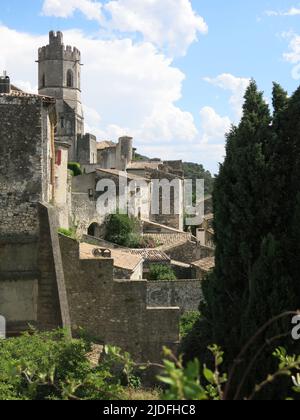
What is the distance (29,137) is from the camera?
16.5 meters

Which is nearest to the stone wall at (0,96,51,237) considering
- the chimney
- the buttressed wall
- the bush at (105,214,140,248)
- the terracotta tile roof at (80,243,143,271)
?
the buttressed wall

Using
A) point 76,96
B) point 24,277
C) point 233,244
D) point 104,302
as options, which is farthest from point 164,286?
point 76,96

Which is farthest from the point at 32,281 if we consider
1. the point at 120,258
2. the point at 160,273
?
the point at 160,273

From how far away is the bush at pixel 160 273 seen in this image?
102 ft

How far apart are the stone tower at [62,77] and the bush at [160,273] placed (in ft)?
143

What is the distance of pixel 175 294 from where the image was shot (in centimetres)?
2575

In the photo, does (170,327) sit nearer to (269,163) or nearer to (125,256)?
(269,163)

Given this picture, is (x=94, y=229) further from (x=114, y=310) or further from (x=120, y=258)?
(x=114, y=310)

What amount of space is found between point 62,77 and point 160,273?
1957 inches

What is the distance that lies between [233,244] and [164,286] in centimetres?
1328

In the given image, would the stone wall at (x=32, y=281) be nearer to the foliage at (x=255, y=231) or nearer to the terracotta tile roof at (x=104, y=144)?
the foliage at (x=255, y=231)

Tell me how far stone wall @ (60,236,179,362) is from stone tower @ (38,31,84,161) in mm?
56239

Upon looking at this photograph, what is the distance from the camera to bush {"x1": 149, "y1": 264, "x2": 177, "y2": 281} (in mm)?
31109

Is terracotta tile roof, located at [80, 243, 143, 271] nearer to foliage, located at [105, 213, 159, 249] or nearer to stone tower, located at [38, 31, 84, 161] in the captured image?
foliage, located at [105, 213, 159, 249]
